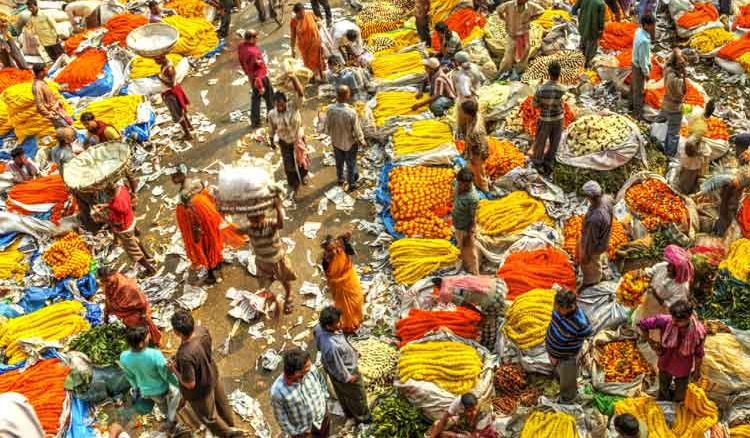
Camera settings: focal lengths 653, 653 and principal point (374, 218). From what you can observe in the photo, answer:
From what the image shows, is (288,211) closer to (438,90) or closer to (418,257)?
(418,257)

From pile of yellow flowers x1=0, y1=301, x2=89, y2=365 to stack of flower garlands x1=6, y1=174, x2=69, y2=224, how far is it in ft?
6.94

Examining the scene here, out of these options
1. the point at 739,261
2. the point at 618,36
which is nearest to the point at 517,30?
the point at 618,36

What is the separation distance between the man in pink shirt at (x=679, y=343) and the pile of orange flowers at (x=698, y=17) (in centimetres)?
796

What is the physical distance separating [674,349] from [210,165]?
7.87 m

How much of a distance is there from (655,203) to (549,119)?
1.83 meters

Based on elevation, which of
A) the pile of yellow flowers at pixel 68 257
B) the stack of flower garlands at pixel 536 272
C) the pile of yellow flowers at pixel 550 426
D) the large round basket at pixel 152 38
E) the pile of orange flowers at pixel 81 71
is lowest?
the pile of yellow flowers at pixel 68 257

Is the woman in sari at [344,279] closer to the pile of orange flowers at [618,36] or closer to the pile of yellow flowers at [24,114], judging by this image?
the pile of yellow flowers at [24,114]

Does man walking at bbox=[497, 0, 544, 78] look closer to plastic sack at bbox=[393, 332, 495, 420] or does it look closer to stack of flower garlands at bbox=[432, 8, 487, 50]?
stack of flower garlands at bbox=[432, 8, 487, 50]

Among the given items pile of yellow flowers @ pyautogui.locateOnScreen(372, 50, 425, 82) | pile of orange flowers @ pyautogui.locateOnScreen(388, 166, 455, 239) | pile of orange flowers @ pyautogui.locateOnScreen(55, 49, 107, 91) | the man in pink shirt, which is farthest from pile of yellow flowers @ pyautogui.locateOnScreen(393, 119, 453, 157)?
pile of orange flowers @ pyautogui.locateOnScreen(55, 49, 107, 91)

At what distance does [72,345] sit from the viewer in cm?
805

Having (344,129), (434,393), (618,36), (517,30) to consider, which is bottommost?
(434,393)

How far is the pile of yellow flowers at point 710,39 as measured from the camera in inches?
459

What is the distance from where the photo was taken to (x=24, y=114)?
11.7m

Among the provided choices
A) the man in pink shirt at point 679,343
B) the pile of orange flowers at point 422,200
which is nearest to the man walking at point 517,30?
the pile of orange flowers at point 422,200
